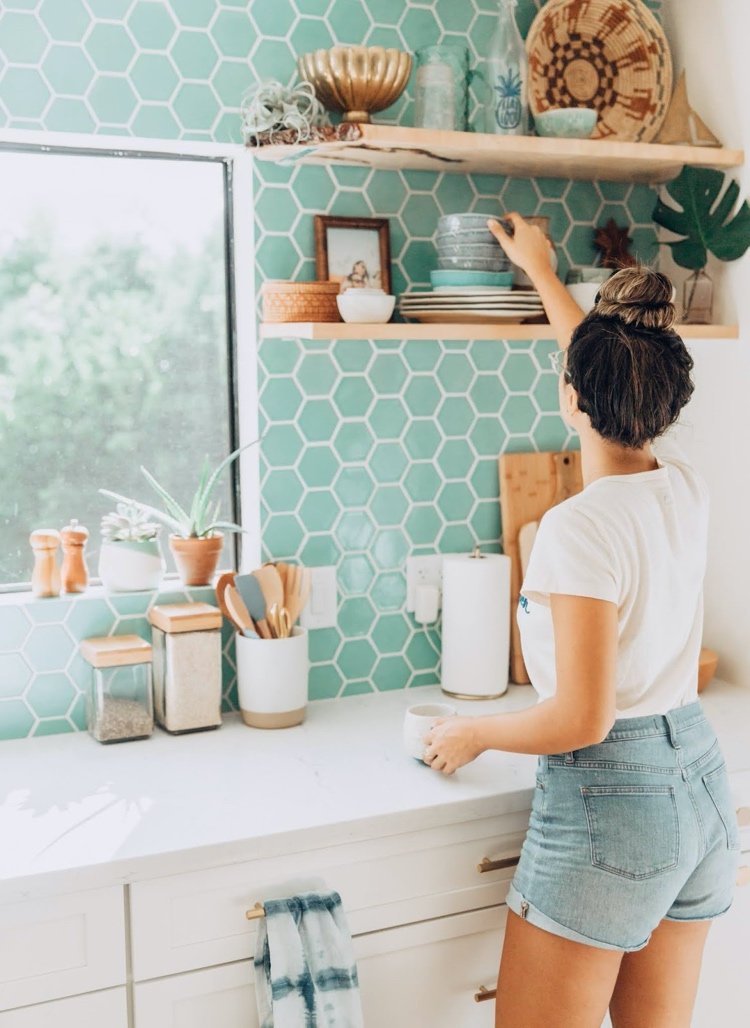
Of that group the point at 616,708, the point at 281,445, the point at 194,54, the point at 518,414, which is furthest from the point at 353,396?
the point at 616,708

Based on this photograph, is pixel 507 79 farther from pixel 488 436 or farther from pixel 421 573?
pixel 421 573

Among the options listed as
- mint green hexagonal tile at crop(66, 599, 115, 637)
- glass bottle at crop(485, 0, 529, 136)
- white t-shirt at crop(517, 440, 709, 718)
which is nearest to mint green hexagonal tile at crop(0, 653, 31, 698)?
mint green hexagonal tile at crop(66, 599, 115, 637)

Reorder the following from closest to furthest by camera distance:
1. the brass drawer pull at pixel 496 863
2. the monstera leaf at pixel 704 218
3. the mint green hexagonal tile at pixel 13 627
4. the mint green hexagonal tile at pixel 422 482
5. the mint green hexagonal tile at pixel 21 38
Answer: the brass drawer pull at pixel 496 863 < the mint green hexagonal tile at pixel 21 38 < the mint green hexagonal tile at pixel 13 627 < the monstera leaf at pixel 704 218 < the mint green hexagonal tile at pixel 422 482

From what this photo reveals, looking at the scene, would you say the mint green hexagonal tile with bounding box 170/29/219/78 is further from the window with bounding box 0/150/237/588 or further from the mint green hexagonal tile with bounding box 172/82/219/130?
the window with bounding box 0/150/237/588

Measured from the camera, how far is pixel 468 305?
2062 mm

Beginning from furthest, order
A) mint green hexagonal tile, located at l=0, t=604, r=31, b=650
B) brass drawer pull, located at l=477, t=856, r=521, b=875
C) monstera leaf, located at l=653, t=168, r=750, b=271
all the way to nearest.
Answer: monstera leaf, located at l=653, t=168, r=750, b=271
mint green hexagonal tile, located at l=0, t=604, r=31, b=650
brass drawer pull, located at l=477, t=856, r=521, b=875

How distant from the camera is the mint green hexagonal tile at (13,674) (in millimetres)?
2031

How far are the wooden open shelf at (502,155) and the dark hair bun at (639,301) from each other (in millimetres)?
570

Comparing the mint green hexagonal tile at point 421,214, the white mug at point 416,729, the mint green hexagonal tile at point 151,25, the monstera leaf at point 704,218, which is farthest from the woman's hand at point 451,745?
the mint green hexagonal tile at point 151,25

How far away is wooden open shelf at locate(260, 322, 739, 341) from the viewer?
6.44 ft

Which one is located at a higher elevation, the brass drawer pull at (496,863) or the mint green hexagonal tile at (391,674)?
the mint green hexagonal tile at (391,674)

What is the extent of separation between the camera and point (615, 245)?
2.40m

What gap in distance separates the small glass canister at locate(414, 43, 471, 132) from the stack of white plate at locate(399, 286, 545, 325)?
330 millimetres

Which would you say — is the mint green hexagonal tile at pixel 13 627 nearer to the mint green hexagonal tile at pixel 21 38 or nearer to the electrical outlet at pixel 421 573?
the electrical outlet at pixel 421 573
